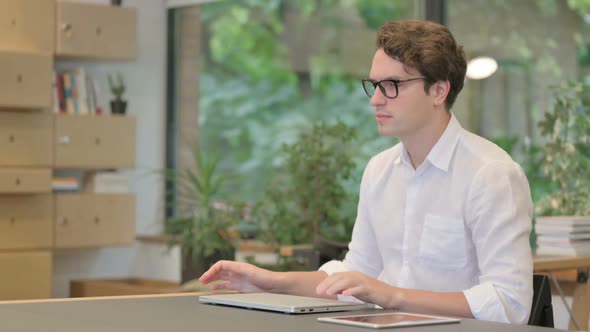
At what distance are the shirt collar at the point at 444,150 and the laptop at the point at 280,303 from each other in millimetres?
475

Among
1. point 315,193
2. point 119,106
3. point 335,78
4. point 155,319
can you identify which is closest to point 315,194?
point 315,193

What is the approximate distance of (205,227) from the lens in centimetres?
577

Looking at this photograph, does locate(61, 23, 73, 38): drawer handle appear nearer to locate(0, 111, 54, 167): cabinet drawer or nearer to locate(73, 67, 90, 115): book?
locate(73, 67, 90, 115): book

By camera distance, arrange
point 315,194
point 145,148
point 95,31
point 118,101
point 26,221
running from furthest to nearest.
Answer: point 145,148 < point 118,101 < point 95,31 < point 26,221 < point 315,194

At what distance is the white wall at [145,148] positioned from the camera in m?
6.69

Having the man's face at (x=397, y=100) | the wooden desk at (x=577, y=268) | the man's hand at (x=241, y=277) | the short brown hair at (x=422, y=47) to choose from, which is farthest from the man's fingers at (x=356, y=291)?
the wooden desk at (x=577, y=268)

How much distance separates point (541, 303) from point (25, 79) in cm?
410

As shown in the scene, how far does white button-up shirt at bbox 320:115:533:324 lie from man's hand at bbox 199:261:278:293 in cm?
25

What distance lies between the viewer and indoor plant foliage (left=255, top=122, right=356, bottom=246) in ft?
17.5

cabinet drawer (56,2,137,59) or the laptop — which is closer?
the laptop

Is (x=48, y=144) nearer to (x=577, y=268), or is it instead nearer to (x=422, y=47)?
(x=577, y=268)

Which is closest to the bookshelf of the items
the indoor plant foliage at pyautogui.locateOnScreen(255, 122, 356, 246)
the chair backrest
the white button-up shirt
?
the indoor plant foliage at pyautogui.locateOnScreen(255, 122, 356, 246)

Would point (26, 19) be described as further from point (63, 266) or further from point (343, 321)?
point (343, 321)

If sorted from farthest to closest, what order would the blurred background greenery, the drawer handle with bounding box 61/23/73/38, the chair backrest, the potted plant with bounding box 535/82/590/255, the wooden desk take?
the drawer handle with bounding box 61/23/73/38, the blurred background greenery, the potted plant with bounding box 535/82/590/255, the wooden desk, the chair backrest
